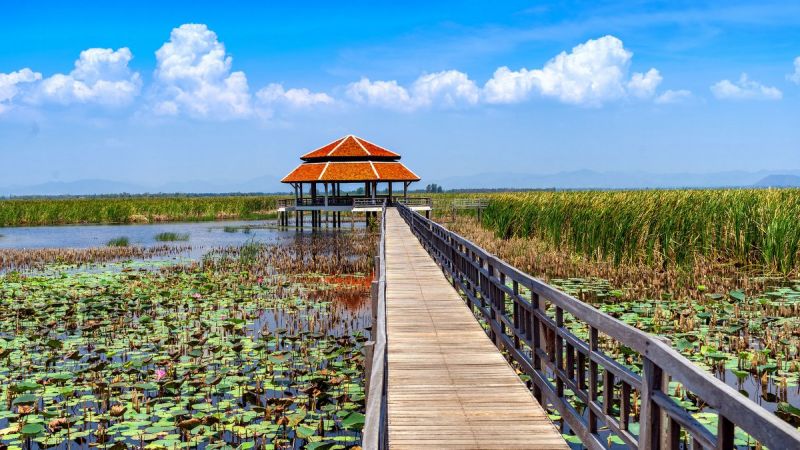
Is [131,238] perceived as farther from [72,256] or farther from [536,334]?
[536,334]

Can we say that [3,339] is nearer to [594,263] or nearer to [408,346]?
[408,346]

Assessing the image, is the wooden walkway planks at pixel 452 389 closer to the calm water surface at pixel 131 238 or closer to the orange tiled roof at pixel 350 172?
the calm water surface at pixel 131 238

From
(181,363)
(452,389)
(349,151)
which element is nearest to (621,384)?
(452,389)

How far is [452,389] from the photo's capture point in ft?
19.1

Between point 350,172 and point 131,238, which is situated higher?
point 350,172

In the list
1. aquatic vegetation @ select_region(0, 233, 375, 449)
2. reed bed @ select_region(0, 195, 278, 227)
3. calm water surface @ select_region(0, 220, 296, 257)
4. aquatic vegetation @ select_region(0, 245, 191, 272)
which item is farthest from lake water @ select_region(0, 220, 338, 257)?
aquatic vegetation @ select_region(0, 233, 375, 449)

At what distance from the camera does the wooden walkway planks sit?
478 cm

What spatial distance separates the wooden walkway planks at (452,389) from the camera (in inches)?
188

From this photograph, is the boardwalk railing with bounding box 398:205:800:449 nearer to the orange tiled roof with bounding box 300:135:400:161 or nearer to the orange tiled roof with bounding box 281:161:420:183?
the orange tiled roof with bounding box 281:161:420:183

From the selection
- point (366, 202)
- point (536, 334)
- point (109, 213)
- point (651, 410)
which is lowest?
point (536, 334)

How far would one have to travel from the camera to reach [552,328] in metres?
5.52

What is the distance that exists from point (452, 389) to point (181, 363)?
5041 mm

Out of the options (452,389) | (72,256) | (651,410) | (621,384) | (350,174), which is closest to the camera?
(651,410)

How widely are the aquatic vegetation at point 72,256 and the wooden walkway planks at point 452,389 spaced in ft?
55.4
